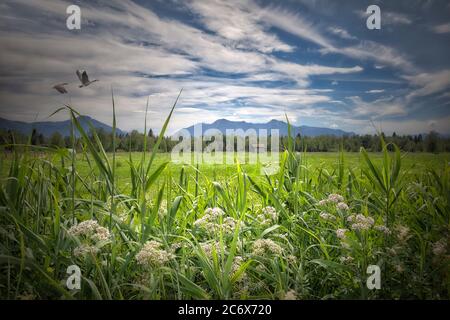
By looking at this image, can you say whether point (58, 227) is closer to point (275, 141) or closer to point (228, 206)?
point (228, 206)

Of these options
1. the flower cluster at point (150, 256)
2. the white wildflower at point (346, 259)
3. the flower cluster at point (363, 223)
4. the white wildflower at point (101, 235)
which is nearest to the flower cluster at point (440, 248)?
the flower cluster at point (363, 223)

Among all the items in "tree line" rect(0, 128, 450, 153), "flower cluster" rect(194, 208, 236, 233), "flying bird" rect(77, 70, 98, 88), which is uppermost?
"flying bird" rect(77, 70, 98, 88)

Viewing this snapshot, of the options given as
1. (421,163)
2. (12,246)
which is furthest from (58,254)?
(421,163)

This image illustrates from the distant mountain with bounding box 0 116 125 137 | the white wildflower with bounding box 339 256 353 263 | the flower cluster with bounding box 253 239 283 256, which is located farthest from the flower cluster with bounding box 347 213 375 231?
the distant mountain with bounding box 0 116 125 137

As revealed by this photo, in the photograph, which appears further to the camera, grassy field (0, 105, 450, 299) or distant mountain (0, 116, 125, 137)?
distant mountain (0, 116, 125, 137)

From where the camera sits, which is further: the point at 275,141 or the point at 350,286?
the point at 275,141

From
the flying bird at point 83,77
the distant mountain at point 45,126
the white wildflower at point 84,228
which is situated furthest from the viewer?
the distant mountain at point 45,126

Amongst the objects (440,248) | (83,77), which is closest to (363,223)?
(440,248)

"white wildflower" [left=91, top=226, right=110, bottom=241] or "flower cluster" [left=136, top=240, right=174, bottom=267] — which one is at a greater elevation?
"white wildflower" [left=91, top=226, right=110, bottom=241]

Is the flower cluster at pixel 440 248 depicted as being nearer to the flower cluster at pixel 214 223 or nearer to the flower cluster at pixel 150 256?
the flower cluster at pixel 214 223

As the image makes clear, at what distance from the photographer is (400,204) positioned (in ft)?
12.0

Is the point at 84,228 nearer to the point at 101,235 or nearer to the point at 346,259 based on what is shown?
the point at 101,235

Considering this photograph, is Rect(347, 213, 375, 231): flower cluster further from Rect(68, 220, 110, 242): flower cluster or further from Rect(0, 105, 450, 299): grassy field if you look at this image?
Rect(68, 220, 110, 242): flower cluster
